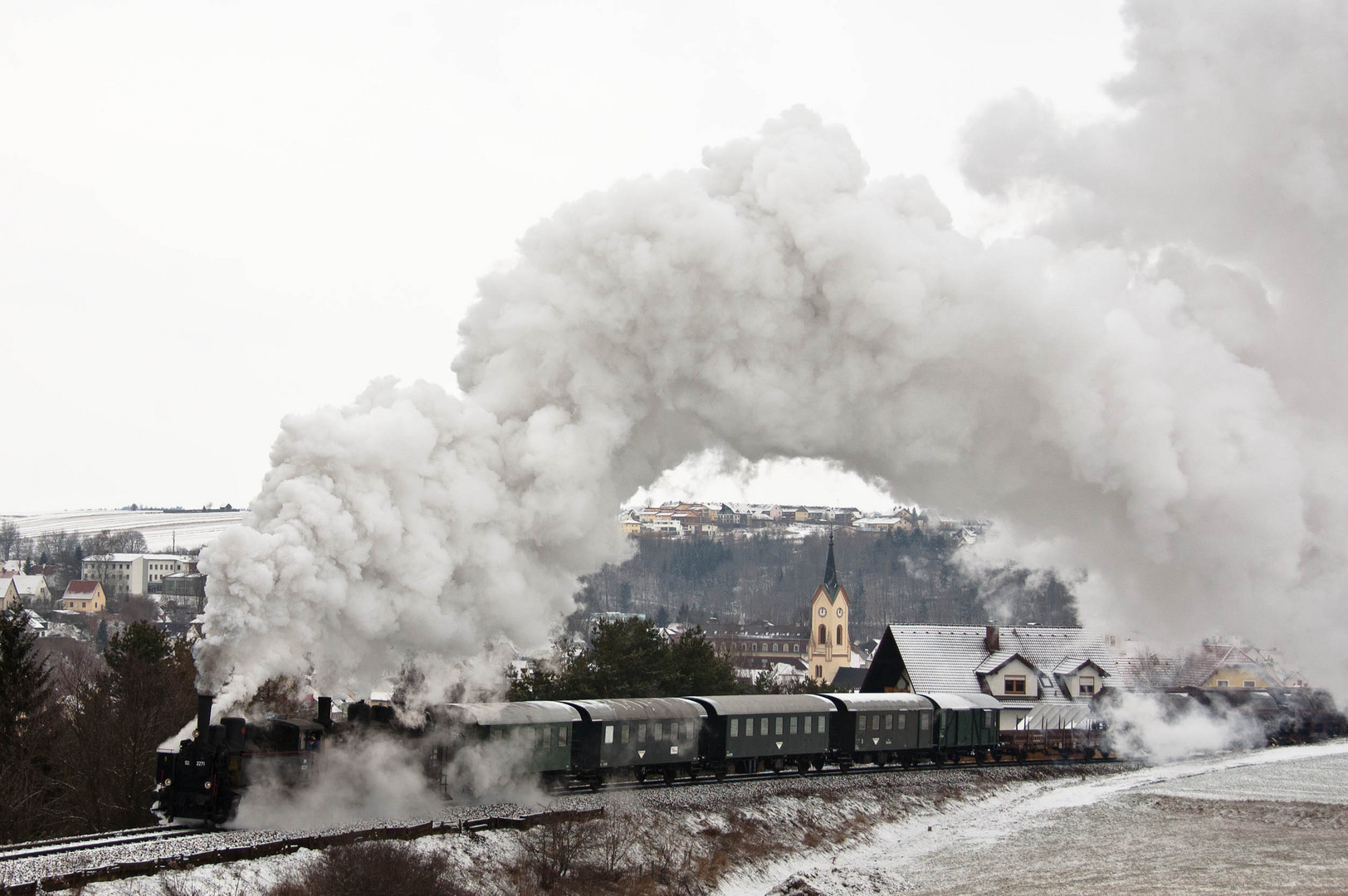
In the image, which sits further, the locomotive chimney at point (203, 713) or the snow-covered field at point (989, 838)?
the snow-covered field at point (989, 838)

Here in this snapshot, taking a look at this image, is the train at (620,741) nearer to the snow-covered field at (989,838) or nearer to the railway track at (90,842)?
the railway track at (90,842)


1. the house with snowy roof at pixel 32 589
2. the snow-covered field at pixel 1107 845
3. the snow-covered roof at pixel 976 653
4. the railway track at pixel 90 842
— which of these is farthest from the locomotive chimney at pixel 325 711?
the house with snowy roof at pixel 32 589

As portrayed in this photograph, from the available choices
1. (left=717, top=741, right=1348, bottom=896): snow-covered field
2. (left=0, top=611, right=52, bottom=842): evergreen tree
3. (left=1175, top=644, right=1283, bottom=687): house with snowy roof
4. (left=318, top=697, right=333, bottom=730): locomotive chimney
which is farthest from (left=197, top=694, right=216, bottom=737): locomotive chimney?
(left=1175, top=644, right=1283, bottom=687): house with snowy roof

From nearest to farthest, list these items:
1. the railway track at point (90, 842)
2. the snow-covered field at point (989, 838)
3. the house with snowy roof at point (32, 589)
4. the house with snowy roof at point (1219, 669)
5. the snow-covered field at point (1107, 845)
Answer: the railway track at point (90, 842)
the snow-covered field at point (989, 838)
the snow-covered field at point (1107, 845)
the house with snowy roof at point (1219, 669)
the house with snowy roof at point (32, 589)

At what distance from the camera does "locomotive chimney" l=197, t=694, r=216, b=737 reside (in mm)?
27359

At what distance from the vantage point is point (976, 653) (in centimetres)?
6856

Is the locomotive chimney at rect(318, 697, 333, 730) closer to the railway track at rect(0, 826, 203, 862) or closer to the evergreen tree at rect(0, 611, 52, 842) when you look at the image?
the railway track at rect(0, 826, 203, 862)

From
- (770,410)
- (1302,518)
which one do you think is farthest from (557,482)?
(1302,518)

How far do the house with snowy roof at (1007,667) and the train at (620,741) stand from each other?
9.56 metres

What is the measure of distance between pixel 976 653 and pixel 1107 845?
35.0 metres

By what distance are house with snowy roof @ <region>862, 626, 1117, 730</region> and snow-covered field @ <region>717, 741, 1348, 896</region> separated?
1791 cm

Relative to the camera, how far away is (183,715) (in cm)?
4859

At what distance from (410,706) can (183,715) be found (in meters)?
21.2

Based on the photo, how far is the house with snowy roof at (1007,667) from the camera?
65250 millimetres
